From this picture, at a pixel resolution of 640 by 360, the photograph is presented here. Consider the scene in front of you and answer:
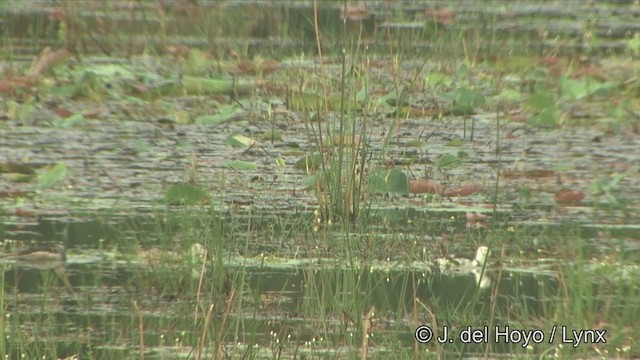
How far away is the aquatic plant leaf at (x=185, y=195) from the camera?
4824 millimetres

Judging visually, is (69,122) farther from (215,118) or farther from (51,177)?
(51,177)

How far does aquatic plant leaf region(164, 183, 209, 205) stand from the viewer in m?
4.82

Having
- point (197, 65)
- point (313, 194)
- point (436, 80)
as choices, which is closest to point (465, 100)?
point (436, 80)

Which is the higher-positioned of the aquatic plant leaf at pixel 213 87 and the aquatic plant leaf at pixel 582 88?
the aquatic plant leaf at pixel 582 88

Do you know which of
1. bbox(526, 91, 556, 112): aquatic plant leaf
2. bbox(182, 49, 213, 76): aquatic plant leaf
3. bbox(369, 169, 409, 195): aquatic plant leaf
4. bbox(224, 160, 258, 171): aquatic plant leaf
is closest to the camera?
bbox(369, 169, 409, 195): aquatic plant leaf

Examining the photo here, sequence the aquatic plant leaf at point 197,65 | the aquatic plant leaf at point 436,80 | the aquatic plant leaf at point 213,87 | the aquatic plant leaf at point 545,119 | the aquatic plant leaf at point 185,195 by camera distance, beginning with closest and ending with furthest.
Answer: the aquatic plant leaf at point 185,195
the aquatic plant leaf at point 545,119
the aquatic plant leaf at point 213,87
the aquatic plant leaf at point 436,80
the aquatic plant leaf at point 197,65

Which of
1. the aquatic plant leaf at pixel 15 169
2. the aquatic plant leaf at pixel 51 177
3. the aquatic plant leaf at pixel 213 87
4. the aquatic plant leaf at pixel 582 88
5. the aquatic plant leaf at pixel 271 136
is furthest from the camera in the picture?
the aquatic plant leaf at pixel 213 87

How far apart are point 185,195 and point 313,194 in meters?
0.54

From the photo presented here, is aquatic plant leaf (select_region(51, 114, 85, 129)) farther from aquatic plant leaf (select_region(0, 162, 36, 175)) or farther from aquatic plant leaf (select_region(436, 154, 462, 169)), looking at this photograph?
aquatic plant leaf (select_region(436, 154, 462, 169))

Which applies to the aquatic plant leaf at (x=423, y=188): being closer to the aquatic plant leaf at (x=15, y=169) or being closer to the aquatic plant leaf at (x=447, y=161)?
the aquatic plant leaf at (x=447, y=161)

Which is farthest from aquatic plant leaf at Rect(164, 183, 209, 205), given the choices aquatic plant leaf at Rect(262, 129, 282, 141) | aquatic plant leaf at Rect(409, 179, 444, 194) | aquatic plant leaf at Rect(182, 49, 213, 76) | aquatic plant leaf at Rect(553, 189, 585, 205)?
aquatic plant leaf at Rect(182, 49, 213, 76)

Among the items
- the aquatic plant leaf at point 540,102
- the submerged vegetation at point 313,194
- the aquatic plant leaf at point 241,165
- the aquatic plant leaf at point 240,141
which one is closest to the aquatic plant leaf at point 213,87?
the submerged vegetation at point 313,194

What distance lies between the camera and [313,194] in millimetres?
5207

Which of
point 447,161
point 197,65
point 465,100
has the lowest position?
point 447,161
